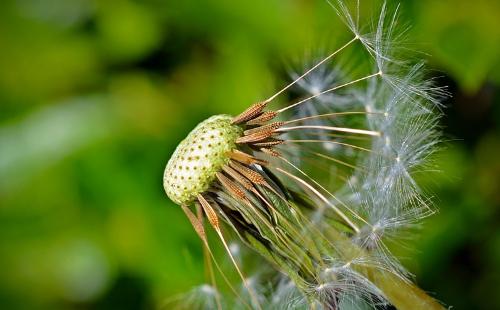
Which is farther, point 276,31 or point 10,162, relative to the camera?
point 10,162

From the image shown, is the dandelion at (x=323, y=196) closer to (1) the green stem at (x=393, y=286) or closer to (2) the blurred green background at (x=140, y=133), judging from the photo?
(1) the green stem at (x=393, y=286)

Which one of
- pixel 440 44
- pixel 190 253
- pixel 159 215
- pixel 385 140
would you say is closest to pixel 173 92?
pixel 159 215

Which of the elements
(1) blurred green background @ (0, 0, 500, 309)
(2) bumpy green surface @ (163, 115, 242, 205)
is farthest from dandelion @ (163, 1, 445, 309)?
(1) blurred green background @ (0, 0, 500, 309)

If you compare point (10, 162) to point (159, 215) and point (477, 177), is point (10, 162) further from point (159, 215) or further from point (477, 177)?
point (477, 177)

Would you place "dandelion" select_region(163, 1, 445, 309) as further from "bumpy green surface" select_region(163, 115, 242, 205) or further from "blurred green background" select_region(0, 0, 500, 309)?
"blurred green background" select_region(0, 0, 500, 309)

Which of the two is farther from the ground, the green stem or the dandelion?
the dandelion

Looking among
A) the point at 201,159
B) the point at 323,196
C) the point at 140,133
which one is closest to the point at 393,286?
the point at 323,196
